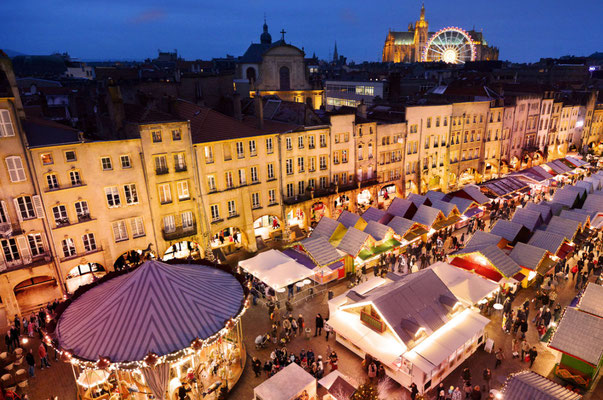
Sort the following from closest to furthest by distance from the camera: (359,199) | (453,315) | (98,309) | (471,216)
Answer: (98,309) → (453,315) → (471,216) → (359,199)

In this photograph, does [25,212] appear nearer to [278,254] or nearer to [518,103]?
[278,254]

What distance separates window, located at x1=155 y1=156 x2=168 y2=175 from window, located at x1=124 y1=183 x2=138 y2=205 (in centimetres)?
208

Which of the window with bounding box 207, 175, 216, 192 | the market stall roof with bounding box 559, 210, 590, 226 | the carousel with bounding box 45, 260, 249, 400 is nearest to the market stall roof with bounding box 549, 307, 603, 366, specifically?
the carousel with bounding box 45, 260, 249, 400

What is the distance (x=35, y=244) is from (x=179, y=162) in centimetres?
1112

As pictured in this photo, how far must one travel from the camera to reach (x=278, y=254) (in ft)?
95.0

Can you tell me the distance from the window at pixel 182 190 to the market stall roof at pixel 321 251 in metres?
10.2

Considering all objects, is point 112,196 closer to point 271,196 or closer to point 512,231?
point 271,196

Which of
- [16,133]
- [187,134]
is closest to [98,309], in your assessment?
[16,133]

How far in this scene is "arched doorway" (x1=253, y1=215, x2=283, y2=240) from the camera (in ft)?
124

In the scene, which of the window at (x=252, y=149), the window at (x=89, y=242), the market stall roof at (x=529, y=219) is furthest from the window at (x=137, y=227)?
the market stall roof at (x=529, y=219)

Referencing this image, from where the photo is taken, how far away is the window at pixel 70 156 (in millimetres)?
26005

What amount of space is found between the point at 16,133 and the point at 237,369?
1980cm

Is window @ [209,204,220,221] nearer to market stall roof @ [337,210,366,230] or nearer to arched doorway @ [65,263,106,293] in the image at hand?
arched doorway @ [65,263,106,293]

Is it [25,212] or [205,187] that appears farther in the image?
[205,187]
